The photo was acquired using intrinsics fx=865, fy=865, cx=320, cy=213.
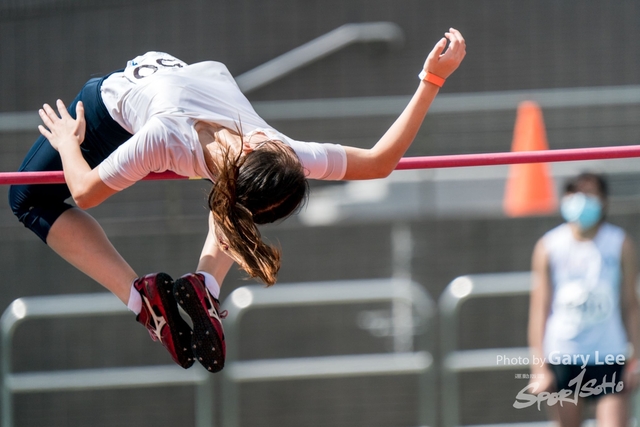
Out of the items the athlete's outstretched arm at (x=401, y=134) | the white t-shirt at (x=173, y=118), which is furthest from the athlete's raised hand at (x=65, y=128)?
the athlete's outstretched arm at (x=401, y=134)

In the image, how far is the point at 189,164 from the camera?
96.0 inches

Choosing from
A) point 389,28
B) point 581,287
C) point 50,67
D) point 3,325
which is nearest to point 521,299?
point 581,287

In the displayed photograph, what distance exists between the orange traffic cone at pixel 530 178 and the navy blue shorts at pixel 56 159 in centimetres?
338

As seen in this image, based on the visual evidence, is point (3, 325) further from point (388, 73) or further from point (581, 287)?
point (388, 73)

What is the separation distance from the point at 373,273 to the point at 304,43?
6.41ft

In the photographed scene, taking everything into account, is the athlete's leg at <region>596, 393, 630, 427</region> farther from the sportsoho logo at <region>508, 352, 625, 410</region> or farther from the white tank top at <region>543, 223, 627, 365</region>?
the white tank top at <region>543, 223, 627, 365</region>

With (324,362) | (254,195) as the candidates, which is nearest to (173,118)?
(254,195)

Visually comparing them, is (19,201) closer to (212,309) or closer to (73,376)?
(212,309)

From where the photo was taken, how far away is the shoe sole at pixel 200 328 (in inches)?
104

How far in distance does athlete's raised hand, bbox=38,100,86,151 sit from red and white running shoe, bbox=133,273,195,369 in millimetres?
484

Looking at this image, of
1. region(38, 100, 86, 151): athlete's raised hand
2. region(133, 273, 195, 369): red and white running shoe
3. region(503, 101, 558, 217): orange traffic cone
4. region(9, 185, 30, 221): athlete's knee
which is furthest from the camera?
region(503, 101, 558, 217): orange traffic cone

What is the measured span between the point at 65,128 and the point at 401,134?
3.35 feet

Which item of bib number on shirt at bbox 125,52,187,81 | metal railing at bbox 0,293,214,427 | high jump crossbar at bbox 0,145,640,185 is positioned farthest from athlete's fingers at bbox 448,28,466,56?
metal railing at bbox 0,293,214,427

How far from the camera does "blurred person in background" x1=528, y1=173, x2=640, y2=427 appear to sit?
3.84 m
